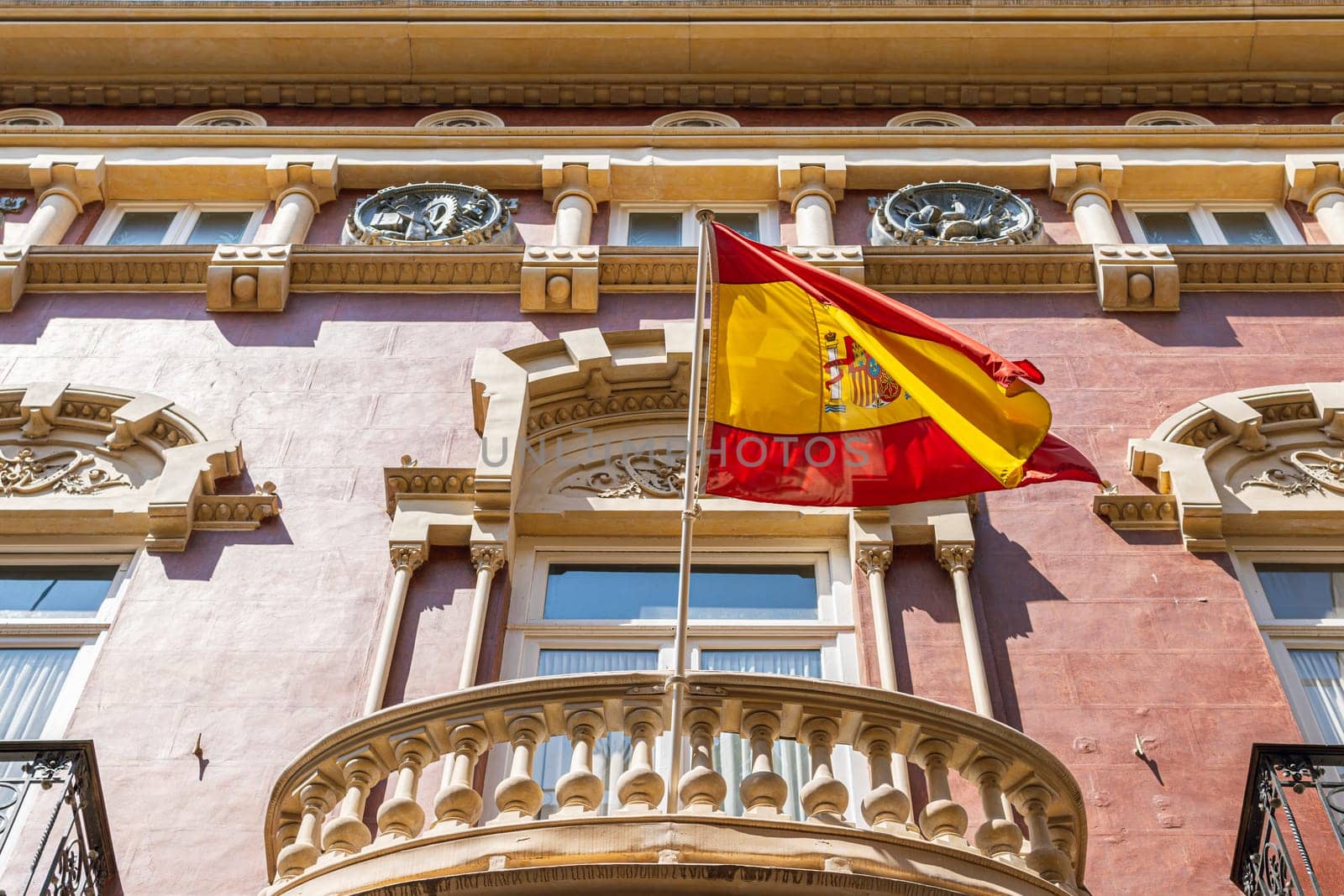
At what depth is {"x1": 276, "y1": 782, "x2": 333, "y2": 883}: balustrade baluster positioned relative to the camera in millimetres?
9164

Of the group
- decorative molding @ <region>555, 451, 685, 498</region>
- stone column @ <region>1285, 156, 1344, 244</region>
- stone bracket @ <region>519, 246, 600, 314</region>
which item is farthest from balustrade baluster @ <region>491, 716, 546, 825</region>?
stone column @ <region>1285, 156, 1344, 244</region>

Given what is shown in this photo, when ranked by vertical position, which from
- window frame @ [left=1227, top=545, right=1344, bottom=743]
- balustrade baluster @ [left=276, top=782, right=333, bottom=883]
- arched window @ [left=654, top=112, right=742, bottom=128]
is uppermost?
arched window @ [left=654, top=112, right=742, bottom=128]

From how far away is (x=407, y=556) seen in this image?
1280cm

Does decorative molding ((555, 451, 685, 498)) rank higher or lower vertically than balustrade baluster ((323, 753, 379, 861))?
higher

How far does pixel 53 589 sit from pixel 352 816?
497 centimetres

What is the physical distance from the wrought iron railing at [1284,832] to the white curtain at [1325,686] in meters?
1.48

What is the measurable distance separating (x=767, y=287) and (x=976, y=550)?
2.97 m

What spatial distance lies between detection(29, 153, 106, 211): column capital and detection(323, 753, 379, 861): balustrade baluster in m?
10.7

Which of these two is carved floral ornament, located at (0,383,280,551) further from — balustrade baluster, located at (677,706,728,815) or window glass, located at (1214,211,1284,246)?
window glass, located at (1214,211,1284,246)

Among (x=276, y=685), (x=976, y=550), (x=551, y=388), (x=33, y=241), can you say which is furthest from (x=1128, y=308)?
(x=33, y=241)

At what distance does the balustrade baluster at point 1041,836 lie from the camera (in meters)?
9.12

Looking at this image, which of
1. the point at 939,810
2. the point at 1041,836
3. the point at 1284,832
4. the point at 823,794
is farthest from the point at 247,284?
the point at 1284,832

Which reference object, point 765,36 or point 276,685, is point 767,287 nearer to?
point 276,685

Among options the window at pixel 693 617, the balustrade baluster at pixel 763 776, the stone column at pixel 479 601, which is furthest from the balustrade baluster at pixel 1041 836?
the stone column at pixel 479 601
